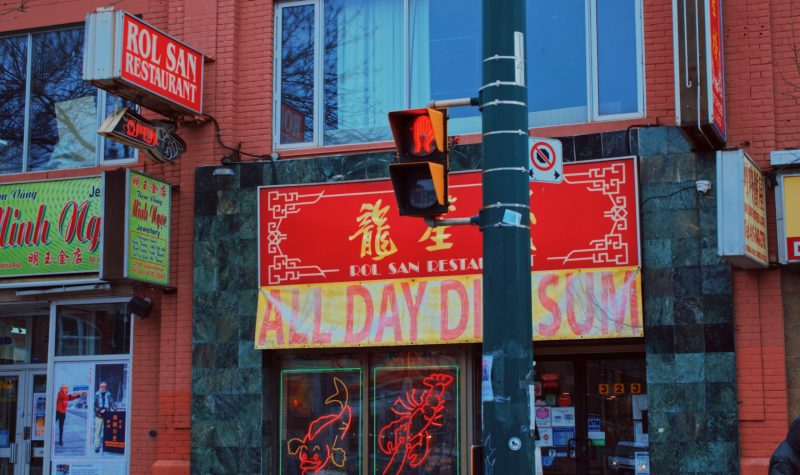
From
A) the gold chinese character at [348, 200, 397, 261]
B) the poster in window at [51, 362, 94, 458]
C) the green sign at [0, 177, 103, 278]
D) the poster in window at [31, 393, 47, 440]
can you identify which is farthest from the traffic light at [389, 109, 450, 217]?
the poster in window at [31, 393, 47, 440]

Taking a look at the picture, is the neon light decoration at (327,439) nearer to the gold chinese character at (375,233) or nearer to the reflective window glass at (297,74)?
the gold chinese character at (375,233)

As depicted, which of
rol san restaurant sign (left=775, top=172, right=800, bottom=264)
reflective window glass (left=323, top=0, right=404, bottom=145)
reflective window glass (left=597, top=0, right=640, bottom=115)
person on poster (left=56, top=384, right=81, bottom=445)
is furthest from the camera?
person on poster (left=56, top=384, right=81, bottom=445)

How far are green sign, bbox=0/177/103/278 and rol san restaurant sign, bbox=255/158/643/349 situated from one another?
251 centimetres

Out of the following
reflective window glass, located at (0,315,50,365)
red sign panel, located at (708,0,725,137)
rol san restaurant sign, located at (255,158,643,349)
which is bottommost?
reflective window glass, located at (0,315,50,365)

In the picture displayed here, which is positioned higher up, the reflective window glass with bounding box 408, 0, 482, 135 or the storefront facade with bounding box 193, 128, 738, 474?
the reflective window glass with bounding box 408, 0, 482, 135

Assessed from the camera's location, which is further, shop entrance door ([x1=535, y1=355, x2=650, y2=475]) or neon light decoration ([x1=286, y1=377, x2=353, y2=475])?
neon light decoration ([x1=286, y1=377, x2=353, y2=475])

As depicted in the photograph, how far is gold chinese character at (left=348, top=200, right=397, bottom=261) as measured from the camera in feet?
40.7

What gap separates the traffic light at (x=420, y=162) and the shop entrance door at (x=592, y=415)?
536cm

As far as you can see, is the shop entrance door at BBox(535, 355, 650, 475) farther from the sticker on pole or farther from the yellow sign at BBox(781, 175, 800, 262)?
the sticker on pole

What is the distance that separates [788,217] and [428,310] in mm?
4102

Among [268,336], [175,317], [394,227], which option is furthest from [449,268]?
[175,317]

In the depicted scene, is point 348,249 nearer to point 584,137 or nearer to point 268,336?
point 268,336

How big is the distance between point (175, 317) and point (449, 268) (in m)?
3.78

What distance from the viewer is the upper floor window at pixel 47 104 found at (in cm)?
1467
